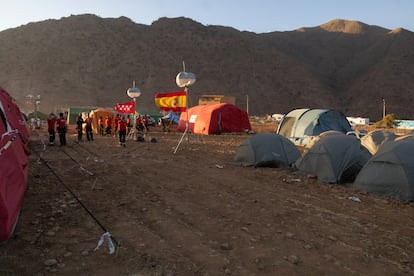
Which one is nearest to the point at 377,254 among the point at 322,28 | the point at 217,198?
the point at 217,198

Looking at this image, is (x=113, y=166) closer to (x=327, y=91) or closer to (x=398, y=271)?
(x=398, y=271)

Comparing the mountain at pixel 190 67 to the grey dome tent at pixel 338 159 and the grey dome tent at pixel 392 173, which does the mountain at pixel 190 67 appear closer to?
the grey dome tent at pixel 338 159

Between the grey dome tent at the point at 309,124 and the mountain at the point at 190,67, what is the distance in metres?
43.4

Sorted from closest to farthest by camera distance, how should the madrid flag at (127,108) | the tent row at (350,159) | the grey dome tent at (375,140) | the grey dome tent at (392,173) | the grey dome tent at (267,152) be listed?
the grey dome tent at (392,173), the tent row at (350,159), the grey dome tent at (267,152), the grey dome tent at (375,140), the madrid flag at (127,108)

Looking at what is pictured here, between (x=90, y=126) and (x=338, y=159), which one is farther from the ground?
(x=338, y=159)

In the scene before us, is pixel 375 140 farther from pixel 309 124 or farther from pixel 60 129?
pixel 60 129

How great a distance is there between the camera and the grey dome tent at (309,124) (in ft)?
59.0

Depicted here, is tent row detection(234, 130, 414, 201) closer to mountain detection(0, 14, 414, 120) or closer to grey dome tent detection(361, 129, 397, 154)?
grey dome tent detection(361, 129, 397, 154)

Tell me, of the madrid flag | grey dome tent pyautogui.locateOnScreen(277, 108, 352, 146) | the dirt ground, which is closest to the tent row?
the dirt ground

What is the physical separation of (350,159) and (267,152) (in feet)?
8.67

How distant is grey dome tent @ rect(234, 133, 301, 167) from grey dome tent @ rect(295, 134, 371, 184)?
1499mm

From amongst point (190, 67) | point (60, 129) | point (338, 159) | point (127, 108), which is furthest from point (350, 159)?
point (190, 67)

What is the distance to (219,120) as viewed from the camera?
2770 cm

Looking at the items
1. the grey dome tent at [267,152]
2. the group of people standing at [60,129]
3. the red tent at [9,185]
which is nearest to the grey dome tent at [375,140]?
the grey dome tent at [267,152]
